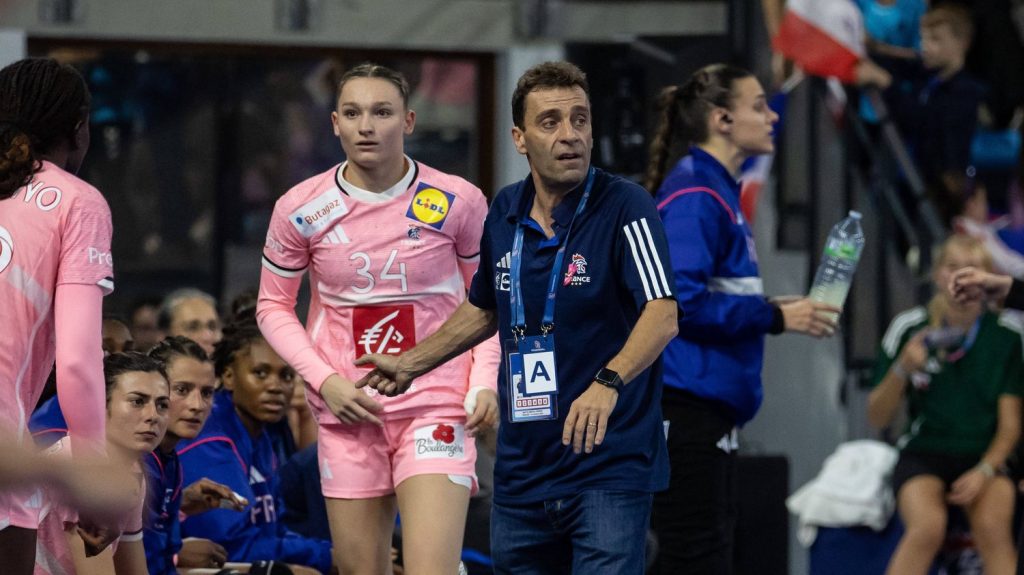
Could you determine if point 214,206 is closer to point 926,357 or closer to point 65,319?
point 926,357

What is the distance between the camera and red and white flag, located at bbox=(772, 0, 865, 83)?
845cm

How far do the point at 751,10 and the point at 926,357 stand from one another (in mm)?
2621

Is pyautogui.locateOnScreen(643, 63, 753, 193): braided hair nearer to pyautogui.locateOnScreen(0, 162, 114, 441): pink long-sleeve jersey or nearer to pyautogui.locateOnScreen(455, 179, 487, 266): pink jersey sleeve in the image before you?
pyautogui.locateOnScreen(455, 179, 487, 266): pink jersey sleeve

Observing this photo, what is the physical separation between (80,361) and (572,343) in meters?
1.08

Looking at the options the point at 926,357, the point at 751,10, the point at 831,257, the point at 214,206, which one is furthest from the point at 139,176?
the point at 831,257

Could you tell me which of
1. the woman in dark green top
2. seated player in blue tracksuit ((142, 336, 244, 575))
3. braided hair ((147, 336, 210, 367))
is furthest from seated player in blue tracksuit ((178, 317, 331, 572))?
the woman in dark green top

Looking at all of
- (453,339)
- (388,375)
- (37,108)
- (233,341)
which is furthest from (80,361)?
(233,341)

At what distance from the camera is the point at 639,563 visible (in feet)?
12.7

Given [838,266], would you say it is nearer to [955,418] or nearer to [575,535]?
[575,535]

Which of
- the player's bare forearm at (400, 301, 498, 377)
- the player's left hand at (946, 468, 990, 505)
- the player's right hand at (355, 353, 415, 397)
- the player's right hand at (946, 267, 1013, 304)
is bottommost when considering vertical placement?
the player's left hand at (946, 468, 990, 505)

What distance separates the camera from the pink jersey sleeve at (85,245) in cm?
357

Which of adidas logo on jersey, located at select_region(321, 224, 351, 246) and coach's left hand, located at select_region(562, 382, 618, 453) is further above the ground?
adidas logo on jersey, located at select_region(321, 224, 351, 246)

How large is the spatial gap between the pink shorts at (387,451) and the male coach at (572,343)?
428mm

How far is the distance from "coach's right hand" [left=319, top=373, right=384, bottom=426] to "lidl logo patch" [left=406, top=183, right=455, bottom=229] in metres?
0.48
